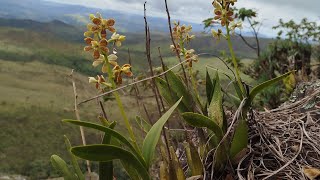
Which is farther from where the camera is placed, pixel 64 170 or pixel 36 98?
pixel 36 98

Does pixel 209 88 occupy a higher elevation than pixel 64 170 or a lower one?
higher

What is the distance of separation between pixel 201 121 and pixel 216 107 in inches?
7.5

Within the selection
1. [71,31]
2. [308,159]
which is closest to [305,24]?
[308,159]

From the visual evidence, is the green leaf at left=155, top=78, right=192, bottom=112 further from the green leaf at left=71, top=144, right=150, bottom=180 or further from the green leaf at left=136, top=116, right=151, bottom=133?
the green leaf at left=71, top=144, right=150, bottom=180

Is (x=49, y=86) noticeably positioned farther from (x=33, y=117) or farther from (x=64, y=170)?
(x=64, y=170)

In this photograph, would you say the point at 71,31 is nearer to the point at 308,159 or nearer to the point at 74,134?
the point at 74,134

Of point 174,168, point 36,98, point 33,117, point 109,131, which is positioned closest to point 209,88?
point 174,168

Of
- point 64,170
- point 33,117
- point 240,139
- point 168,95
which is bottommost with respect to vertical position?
point 33,117

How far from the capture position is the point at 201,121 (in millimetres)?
1334

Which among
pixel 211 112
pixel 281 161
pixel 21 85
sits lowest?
pixel 21 85

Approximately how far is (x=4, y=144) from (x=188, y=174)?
52.5 m

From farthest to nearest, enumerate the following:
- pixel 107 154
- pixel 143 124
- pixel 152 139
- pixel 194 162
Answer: pixel 143 124, pixel 194 162, pixel 152 139, pixel 107 154

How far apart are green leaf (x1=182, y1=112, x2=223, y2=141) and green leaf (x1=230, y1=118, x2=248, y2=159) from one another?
6cm

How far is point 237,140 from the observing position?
145 centimetres
